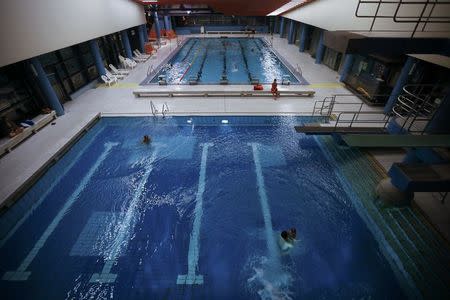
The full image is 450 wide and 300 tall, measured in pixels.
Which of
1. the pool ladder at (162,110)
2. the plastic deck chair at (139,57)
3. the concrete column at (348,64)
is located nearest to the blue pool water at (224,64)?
the plastic deck chair at (139,57)

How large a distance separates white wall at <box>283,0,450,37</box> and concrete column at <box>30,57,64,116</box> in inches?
504

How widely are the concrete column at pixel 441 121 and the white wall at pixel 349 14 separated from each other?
6.06 ft

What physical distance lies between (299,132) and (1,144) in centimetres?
1032

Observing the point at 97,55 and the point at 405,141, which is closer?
the point at 405,141

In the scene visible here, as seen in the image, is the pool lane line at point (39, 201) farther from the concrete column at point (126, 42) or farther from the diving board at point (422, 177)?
the concrete column at point (126, 42)

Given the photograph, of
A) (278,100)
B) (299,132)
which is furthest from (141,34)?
(299,132)

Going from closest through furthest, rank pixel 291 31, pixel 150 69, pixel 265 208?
pixel 265 208, pixel 150 69, pixel 291 31

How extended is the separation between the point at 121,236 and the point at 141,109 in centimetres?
672

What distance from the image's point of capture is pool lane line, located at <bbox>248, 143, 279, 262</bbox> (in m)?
4.96

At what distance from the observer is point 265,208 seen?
592cm

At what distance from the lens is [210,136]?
862cm

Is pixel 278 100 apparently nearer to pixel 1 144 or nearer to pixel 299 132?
pixel 299 132

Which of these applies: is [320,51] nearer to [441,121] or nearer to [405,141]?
[441,121]

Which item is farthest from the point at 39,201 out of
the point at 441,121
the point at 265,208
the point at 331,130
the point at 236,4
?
the point at 236,4
